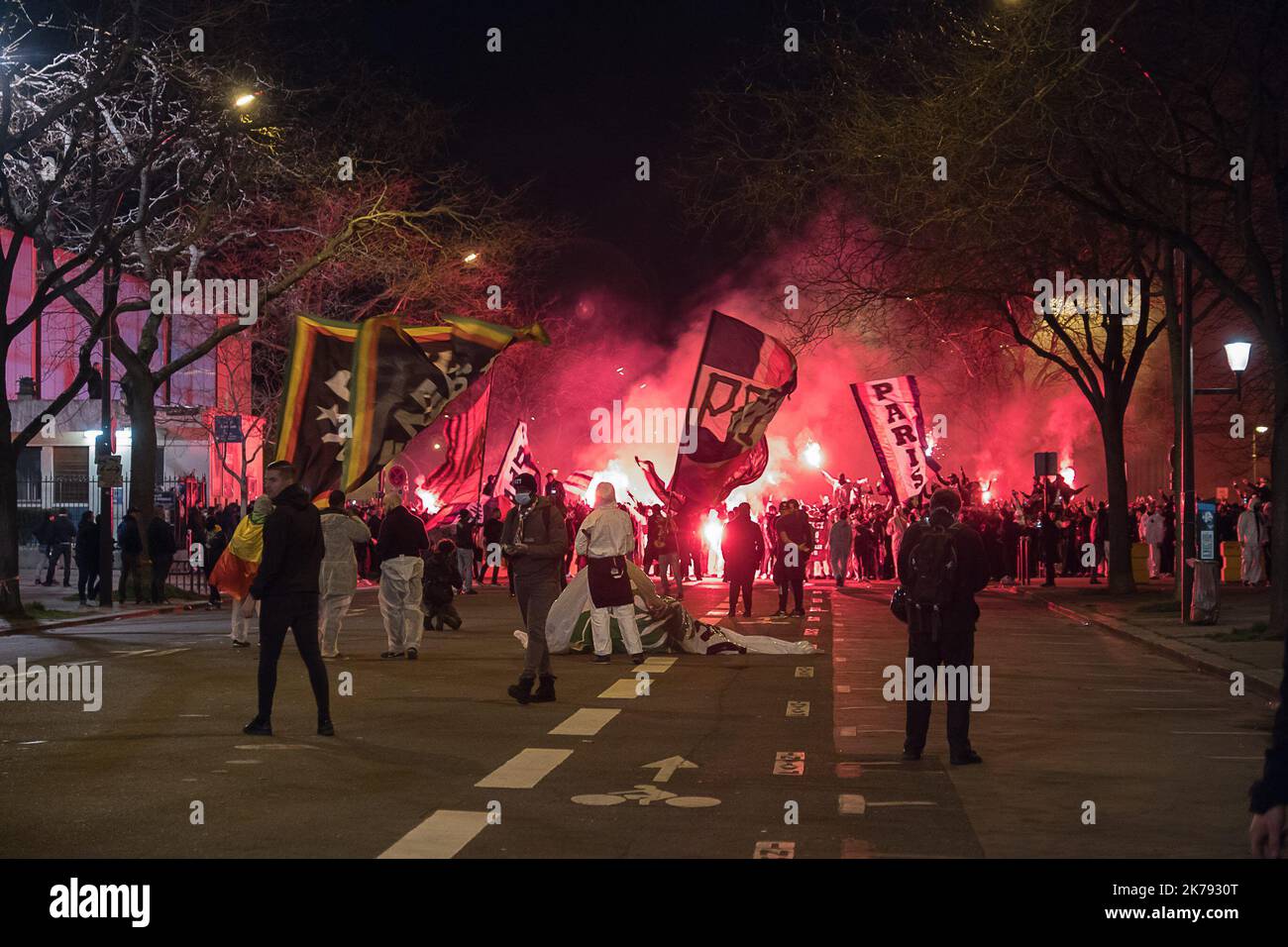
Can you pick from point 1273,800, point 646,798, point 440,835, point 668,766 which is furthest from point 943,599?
point 1273,800

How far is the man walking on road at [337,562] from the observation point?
17.2m

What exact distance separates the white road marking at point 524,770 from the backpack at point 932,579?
2.58 meters

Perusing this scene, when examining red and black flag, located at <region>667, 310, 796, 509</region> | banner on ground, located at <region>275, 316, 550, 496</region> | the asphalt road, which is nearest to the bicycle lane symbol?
the asphalt road

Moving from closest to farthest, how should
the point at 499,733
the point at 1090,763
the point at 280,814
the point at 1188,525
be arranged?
the point at 280,814, the point at 1090,763, the point at 499,733, the point at 1188,525

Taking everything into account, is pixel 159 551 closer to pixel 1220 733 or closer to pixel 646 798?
pixel 1220 733

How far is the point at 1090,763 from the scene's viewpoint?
10.5 m

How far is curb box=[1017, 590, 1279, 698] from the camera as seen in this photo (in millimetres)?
14906

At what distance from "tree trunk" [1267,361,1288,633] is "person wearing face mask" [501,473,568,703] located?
32.3 ft

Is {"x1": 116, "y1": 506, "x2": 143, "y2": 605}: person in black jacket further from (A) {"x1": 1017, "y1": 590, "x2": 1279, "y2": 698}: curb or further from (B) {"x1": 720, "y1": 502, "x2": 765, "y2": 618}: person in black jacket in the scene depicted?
(A) {"x1": 1017, "y1": 590, "x2": 1279, "y2": 698}: curb

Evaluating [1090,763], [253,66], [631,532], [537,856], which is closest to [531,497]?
[631,532]

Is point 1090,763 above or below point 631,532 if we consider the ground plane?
below

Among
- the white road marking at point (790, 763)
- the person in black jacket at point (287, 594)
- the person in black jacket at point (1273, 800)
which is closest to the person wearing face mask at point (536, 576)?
the person in black jacket at point (287, 594)

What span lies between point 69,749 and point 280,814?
10.2 feet

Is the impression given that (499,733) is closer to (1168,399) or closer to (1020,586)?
(1020,586)
